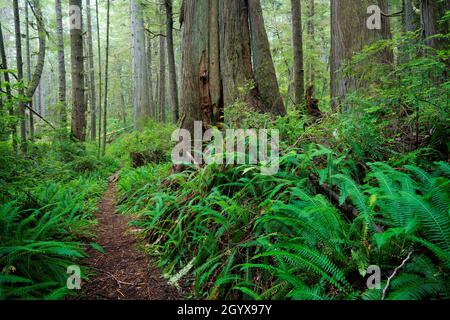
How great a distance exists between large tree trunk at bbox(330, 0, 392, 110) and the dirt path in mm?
3686

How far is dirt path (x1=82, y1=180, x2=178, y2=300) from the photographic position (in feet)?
8.03

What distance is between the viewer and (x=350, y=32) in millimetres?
4746

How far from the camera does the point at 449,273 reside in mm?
1560

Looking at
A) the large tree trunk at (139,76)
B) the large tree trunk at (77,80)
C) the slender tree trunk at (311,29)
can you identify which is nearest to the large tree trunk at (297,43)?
the slender tree trunk at (311,29)

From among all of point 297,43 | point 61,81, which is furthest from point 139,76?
point 297,43

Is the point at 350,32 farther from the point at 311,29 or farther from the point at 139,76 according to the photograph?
the point at 311,29

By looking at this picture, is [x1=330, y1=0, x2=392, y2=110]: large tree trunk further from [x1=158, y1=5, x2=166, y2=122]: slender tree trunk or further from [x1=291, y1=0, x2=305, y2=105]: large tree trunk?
[x1=158, y1=5, x2=166, y2=122]: slender tree trunk

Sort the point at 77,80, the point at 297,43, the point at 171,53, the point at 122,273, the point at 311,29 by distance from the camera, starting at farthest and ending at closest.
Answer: the point at 311,29 → the point at 171,53 → the point at 77,80 → the point at 297,43 → the point at 122,273

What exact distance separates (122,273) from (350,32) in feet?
16.3

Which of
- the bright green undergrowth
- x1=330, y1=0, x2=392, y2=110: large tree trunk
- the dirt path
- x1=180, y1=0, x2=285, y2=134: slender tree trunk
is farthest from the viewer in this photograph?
x1=180, y1=0, x2=285, y2=134: slender tree trunk

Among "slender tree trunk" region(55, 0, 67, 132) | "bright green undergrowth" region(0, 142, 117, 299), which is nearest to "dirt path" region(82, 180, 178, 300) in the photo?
"bright green undergrowth" region(0, 142, 117, 299)

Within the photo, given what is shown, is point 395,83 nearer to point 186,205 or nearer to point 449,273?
point 449,273
